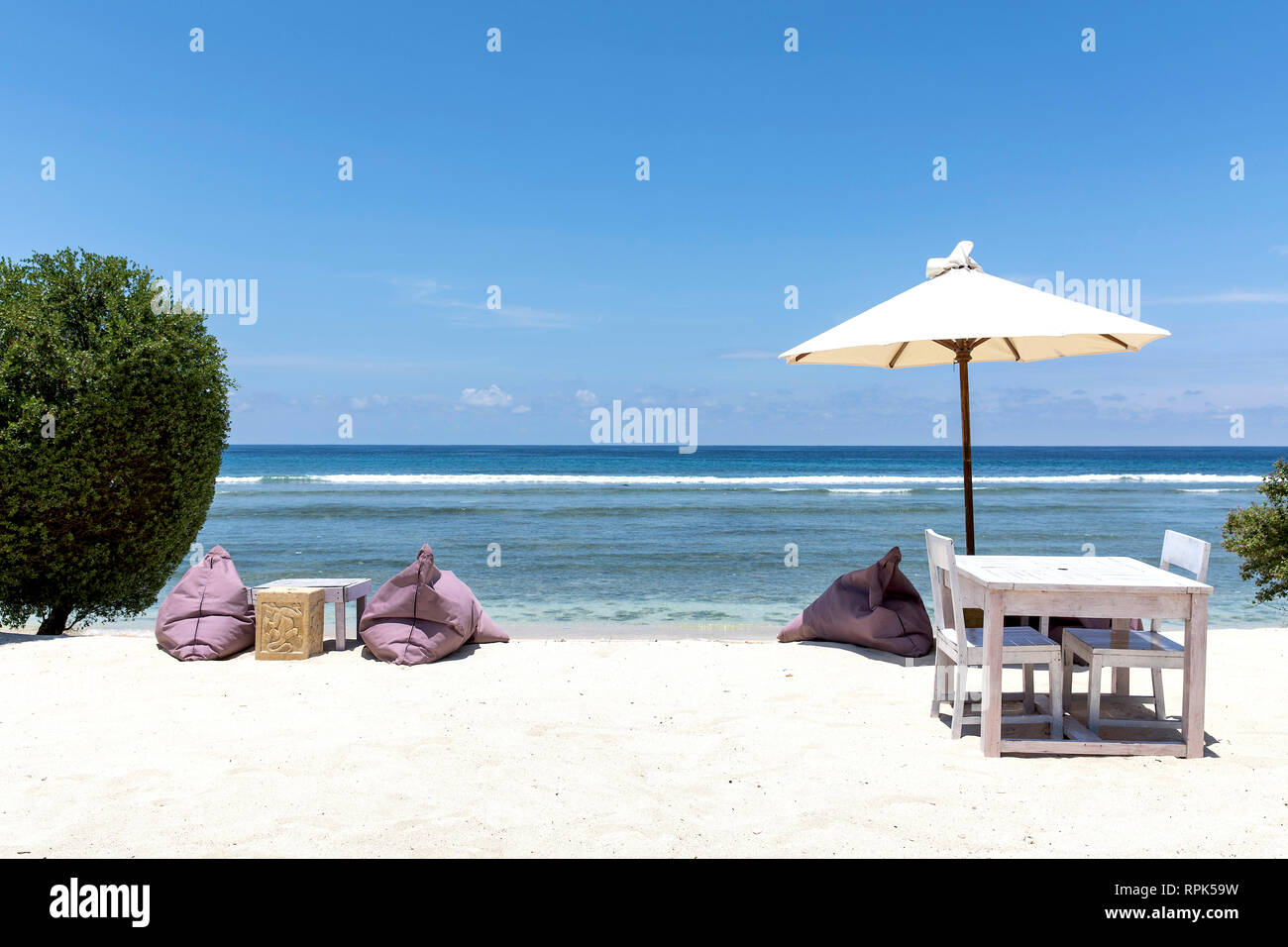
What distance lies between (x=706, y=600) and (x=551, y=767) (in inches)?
235

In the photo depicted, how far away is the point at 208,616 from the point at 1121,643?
5999 mm

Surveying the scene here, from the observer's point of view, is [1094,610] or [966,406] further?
[966,406]

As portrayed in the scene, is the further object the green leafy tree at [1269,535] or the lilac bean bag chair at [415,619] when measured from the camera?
the green leafy tree at [1269,535]

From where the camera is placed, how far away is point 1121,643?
4051 millimetres

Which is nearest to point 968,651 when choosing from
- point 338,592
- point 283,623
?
point 338,592

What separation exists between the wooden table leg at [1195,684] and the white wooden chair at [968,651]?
1.76 ft

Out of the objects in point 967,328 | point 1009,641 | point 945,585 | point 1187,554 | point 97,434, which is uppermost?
point 967,328

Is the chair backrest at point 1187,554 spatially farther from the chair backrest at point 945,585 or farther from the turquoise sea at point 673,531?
the turquoise sea at point 673,531

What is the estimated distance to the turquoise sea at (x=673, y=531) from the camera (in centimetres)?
957

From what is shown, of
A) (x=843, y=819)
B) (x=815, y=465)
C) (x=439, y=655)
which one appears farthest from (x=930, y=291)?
(x=815, y=465)

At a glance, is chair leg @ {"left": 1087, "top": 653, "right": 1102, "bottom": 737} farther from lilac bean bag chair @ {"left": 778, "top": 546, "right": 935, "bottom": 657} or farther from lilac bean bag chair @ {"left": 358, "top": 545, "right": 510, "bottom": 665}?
lilac bean bag chair @ {"left": 358, "top": 545, "right": 510, "bottom": 665}

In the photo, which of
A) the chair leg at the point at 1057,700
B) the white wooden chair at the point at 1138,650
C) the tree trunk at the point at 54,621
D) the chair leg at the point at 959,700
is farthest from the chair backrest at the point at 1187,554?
the tree trunk at the point at 54,621

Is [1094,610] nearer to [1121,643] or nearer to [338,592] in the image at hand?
[1121,643]

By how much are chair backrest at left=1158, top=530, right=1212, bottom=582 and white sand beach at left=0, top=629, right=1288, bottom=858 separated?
0.89 meters
